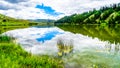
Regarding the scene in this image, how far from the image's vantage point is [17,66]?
17062 mm

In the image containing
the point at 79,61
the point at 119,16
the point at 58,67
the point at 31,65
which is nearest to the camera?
the point at 31,65

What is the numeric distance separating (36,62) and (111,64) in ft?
25.3

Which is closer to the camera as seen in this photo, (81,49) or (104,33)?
(81,49)

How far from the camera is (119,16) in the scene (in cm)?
19225

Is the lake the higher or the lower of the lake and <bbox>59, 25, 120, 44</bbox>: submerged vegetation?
the higher

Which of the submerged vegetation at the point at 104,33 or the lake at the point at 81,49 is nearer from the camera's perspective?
the lake at the point at 81,49

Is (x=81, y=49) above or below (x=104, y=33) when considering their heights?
above

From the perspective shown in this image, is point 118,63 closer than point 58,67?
No

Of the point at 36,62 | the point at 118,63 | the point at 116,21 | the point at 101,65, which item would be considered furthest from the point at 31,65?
the point at 116,21

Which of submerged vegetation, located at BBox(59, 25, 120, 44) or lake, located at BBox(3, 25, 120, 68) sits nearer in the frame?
lake, located at BBox(3, 25, 120, 68)

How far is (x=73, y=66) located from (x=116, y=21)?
177571mm

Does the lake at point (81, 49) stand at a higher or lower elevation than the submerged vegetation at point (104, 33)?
higher

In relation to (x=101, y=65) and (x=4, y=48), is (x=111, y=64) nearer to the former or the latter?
(x=101, y=65)

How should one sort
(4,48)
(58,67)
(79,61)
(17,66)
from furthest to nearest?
(4,48)
(79,61)
(58,67)
(17,66)
